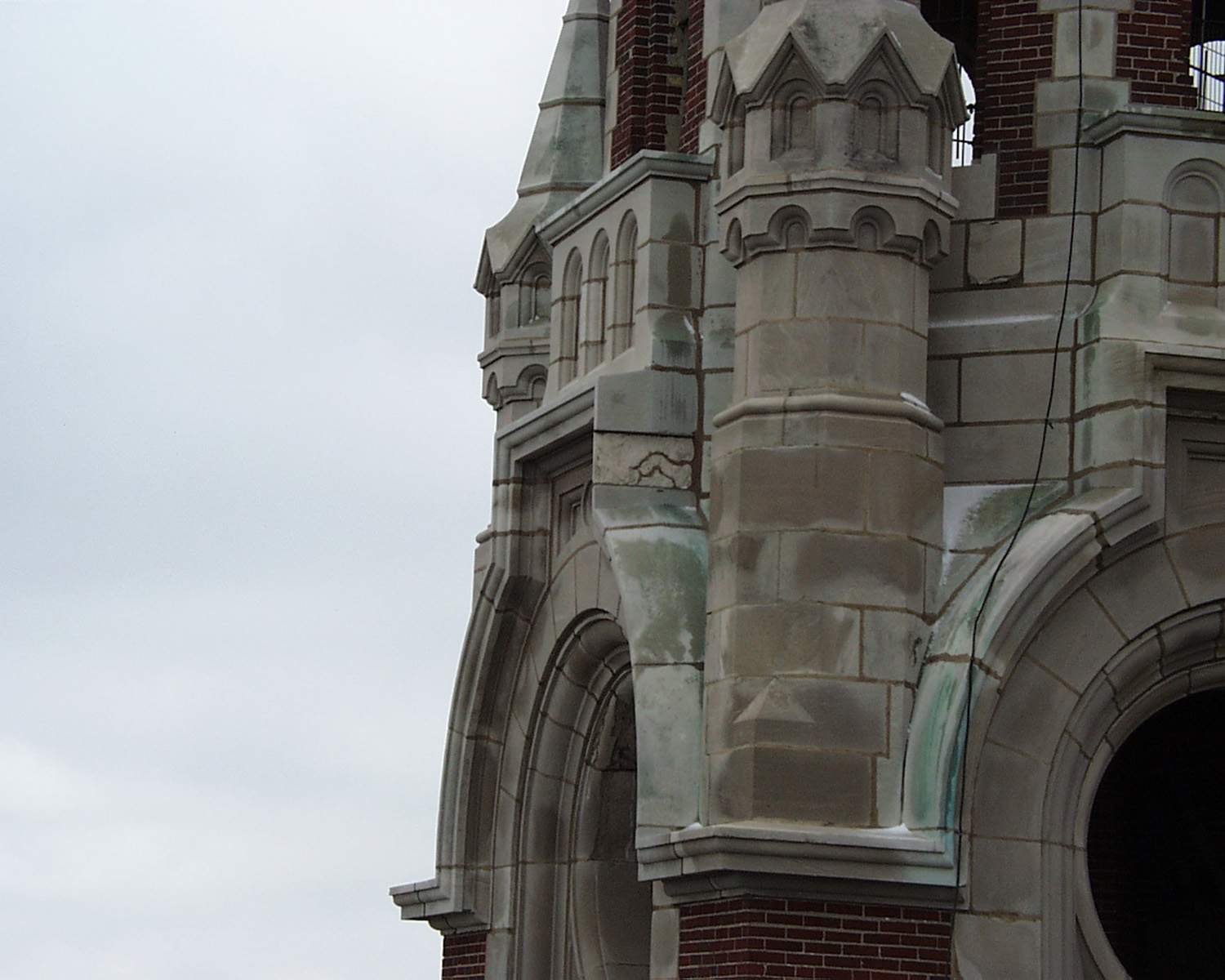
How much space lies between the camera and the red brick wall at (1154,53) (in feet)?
66.0

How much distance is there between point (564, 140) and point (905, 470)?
5.37 metres

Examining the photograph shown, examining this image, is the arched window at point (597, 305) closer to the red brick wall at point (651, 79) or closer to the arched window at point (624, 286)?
the arched window at point (624, 286)

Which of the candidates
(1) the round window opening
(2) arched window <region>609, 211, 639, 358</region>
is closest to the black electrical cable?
(2) arched window <region>609, 211, 639, 358</region>

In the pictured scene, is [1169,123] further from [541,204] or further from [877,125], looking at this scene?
[541,204]

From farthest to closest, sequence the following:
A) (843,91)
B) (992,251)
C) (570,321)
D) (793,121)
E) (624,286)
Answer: (570,321), (624,286), (992,251), (793,121), (843,91)

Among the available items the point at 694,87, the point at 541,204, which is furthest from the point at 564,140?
the point at 694,87

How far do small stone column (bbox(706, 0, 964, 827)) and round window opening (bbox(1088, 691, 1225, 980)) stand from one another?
15.1 ft

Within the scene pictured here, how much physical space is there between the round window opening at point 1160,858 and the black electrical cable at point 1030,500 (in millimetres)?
4122

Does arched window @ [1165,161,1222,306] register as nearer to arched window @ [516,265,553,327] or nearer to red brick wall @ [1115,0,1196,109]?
red brick wall @ [1115,0,1196,109]

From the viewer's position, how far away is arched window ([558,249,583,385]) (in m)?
21.9

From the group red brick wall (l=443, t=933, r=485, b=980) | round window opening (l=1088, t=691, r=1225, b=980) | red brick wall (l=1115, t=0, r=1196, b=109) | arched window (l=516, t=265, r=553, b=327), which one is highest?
red brick wall (l=1115, t=0, r=1196, b=109)

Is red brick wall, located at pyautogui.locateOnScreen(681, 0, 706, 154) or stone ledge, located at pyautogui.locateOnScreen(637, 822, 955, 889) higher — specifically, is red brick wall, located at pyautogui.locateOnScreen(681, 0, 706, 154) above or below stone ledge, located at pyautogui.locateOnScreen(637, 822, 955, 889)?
above

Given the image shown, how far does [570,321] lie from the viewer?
2198 cm

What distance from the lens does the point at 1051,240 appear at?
781 inches
